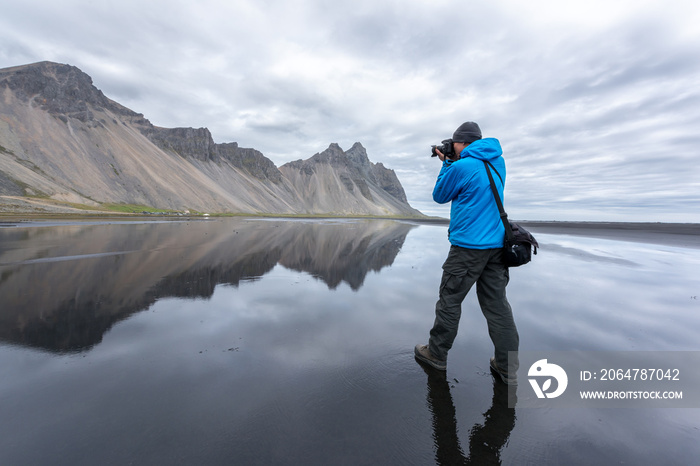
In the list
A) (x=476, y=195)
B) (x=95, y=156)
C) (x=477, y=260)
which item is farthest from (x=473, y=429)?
(x=95, y=156)

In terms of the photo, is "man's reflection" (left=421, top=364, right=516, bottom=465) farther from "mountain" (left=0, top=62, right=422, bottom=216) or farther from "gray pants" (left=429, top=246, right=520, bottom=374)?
"mountain" (left=0, top=62, right=422, bottom=216)

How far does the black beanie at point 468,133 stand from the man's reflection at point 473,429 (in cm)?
320

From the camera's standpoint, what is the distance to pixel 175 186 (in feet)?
318

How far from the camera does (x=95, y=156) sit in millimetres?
84625

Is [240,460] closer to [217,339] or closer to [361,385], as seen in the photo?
[361,385]

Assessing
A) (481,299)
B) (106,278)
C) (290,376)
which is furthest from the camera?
(106,278)

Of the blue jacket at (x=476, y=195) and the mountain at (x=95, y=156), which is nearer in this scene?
the blue jacket at (x=476, y=195)

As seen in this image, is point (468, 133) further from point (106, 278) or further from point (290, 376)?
point (106, 278)

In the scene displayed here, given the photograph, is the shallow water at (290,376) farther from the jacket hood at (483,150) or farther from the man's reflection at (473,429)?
the jacket hood at (483,150)

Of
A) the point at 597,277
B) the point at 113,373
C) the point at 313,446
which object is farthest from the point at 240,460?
the point at 597,277

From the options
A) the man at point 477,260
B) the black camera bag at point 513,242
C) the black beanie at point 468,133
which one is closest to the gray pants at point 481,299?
the man at point 477,260

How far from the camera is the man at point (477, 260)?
3816 mm

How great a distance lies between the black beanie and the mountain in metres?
75.7

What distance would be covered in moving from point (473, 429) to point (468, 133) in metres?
3.55
